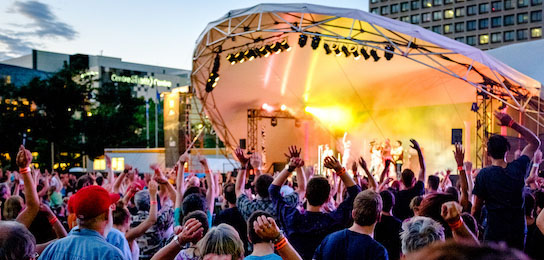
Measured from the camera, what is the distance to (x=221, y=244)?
2.29m

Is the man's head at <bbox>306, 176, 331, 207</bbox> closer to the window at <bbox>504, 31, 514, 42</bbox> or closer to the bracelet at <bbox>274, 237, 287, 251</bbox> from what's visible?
the bracelet at <bbox>274, 237, 287, 251</bbox>

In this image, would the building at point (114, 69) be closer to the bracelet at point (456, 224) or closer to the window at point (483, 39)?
the window at point (483, 39)

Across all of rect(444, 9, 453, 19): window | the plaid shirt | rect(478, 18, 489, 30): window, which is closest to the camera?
the plaid shirt

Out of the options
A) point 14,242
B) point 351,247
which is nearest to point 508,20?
point 351,247

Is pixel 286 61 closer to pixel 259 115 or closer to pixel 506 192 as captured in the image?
pixel 259 115

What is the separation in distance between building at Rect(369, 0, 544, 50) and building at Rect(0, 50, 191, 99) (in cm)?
4104

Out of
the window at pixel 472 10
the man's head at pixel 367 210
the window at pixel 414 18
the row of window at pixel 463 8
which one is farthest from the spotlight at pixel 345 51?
the window at pixel 414 18

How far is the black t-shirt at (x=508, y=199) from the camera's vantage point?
3676mm

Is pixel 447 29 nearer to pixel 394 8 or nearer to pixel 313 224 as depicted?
pixel 394 8

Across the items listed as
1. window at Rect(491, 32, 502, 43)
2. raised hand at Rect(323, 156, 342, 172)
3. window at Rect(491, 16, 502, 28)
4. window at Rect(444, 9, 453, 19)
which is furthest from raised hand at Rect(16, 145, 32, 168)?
window at Rect(444, 9, 453, 19)

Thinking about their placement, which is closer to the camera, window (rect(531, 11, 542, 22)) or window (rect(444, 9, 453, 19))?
window (rect(531, 11, 542, 22))

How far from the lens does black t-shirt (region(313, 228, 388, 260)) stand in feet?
8.41

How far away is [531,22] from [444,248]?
7959 centimetres

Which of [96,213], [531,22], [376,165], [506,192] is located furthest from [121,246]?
[531,22]
